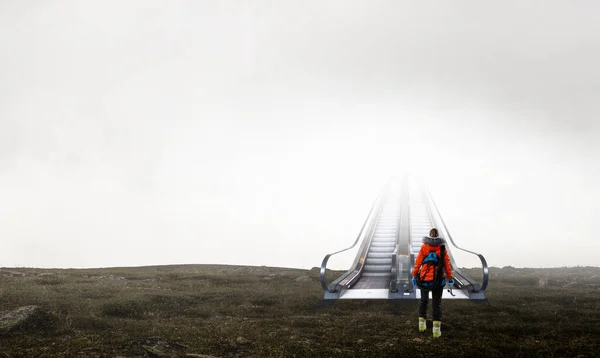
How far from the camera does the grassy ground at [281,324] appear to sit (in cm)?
1340

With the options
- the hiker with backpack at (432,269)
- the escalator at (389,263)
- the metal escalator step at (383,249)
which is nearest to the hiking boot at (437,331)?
the hiker with backpack at (432,269)

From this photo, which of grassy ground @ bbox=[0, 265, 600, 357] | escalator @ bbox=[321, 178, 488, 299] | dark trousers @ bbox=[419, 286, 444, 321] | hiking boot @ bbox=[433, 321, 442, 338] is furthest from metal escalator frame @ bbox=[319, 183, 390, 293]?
hiking boot @ bbox=[433, 321, 442, 338]

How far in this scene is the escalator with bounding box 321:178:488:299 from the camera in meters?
22.1

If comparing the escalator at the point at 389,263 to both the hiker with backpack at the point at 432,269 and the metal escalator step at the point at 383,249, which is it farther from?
the hiker with backpack at the point at 432,269

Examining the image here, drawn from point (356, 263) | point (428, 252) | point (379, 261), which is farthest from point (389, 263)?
point (428, 252)

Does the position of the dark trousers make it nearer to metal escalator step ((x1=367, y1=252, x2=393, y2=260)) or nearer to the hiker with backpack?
the hiker with backpack

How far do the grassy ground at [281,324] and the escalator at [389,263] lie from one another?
0.90 metres

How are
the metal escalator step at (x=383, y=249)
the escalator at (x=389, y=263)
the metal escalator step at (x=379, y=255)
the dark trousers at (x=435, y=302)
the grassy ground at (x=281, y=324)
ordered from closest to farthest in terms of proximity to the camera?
the grassy ground at (x=281, y=324)
the dark trousers at (x=435, y=302)
the escalator at (x=389, y=263)
the metal escalator step at (x=379, y=255)
the metal escalator step at (x=383, y=249)

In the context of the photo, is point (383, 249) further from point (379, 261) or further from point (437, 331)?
point (437, 331)

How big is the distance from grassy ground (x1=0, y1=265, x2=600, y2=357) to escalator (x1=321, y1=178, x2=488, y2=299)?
90 centimetres

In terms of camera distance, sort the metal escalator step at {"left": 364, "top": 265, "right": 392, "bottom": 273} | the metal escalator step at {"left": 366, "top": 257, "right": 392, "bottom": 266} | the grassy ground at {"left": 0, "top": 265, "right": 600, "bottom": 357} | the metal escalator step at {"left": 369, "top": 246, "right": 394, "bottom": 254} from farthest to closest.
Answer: the metal escalator step at {"left": 369, "top": 246, "right": 394, "bottom": 254}
the metal escalator step at {"left": 366, "top": 257, "right": 392, "bottom": 266}
the metal escalator step at {"left": 364, "top": 265, "right": 392, "bottom": 273}
the grassy ground at {"left": 0, "top": 265, "right": 600, "bottom": 357}

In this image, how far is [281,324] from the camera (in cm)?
1761

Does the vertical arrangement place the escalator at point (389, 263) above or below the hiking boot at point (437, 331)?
above

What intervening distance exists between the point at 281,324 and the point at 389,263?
39.4 ft
